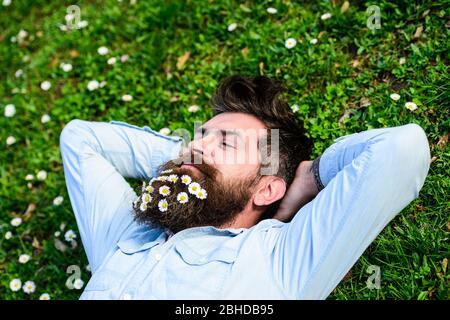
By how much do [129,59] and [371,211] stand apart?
9.77ft

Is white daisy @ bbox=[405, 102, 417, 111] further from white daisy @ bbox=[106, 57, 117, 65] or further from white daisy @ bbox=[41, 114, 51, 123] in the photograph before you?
white daisy @ bbox=[41, 114, 51, 123]

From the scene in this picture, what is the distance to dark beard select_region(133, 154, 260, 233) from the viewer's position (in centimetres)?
307

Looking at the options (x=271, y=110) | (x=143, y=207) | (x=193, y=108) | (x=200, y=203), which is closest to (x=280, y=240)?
(x=200, y=203)

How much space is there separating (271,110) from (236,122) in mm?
261

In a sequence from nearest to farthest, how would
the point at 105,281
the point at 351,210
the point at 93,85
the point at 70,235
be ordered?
the point at 351,210 < the point at 105,281 < the point at 70,235 < the point at 93,85

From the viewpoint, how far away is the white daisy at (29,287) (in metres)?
4.04

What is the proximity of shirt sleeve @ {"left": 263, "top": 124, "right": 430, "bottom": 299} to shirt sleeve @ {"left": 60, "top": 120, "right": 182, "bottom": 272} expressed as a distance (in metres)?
1.06

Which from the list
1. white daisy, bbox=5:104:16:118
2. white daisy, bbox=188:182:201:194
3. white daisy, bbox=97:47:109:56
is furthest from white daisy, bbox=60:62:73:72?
white daisy, bbox=188:182:201:194

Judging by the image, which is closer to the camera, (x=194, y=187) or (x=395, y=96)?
(x=194, y=187)

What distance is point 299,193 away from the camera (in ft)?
10.7

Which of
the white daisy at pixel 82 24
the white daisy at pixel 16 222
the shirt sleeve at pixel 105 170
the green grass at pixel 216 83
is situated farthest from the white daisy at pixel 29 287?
the white daisy at pixel 82 24

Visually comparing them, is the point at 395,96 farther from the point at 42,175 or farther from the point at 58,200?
the point at 42,175
